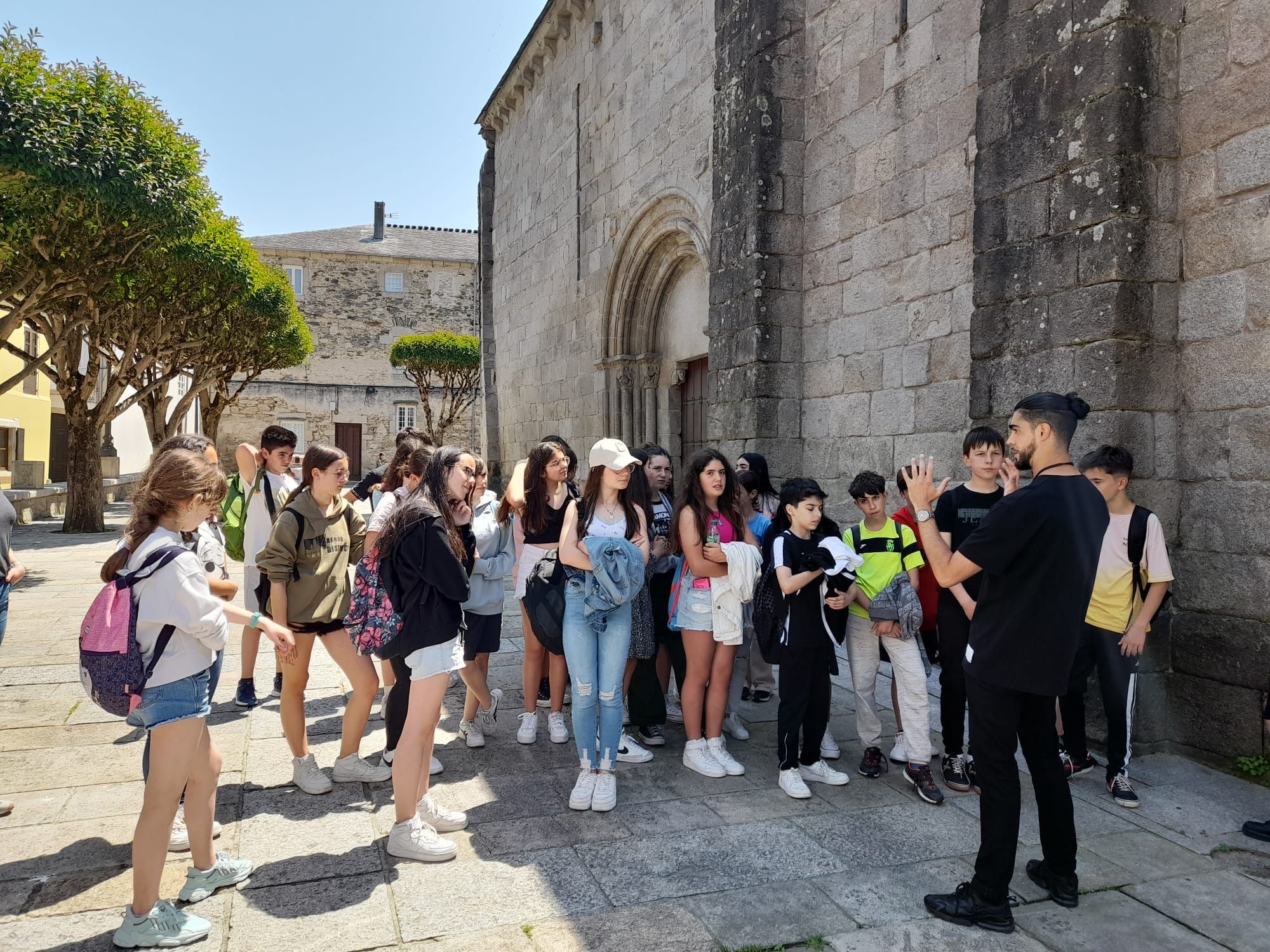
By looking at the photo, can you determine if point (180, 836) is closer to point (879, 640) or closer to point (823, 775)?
point (823, 775)

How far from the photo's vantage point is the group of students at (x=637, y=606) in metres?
3.42

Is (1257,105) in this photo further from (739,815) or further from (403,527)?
(403,527)

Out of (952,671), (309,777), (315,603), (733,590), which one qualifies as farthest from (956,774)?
(315,603)

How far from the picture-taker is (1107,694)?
405 centimetres

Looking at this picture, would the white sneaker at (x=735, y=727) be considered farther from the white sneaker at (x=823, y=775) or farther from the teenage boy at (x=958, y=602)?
the teenage boy at (x=958, y=602)

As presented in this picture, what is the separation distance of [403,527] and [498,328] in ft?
46.9

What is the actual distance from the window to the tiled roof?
15432 millimetres

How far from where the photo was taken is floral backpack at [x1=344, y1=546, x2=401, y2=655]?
11.0 ft

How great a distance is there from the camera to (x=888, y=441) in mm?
6637

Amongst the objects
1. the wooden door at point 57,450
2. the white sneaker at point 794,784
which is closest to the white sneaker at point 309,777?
the white sneaker at point 794,784

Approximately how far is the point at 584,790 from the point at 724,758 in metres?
0.84

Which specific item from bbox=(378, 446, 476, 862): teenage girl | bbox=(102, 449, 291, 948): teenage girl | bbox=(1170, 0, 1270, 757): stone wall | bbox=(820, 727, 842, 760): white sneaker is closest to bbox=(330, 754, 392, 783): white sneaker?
bbox=(378, 446, 476, 862): teenage girl

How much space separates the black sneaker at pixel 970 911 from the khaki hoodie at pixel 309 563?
9.42 ft

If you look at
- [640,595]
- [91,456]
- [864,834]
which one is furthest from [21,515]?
[864,834]
